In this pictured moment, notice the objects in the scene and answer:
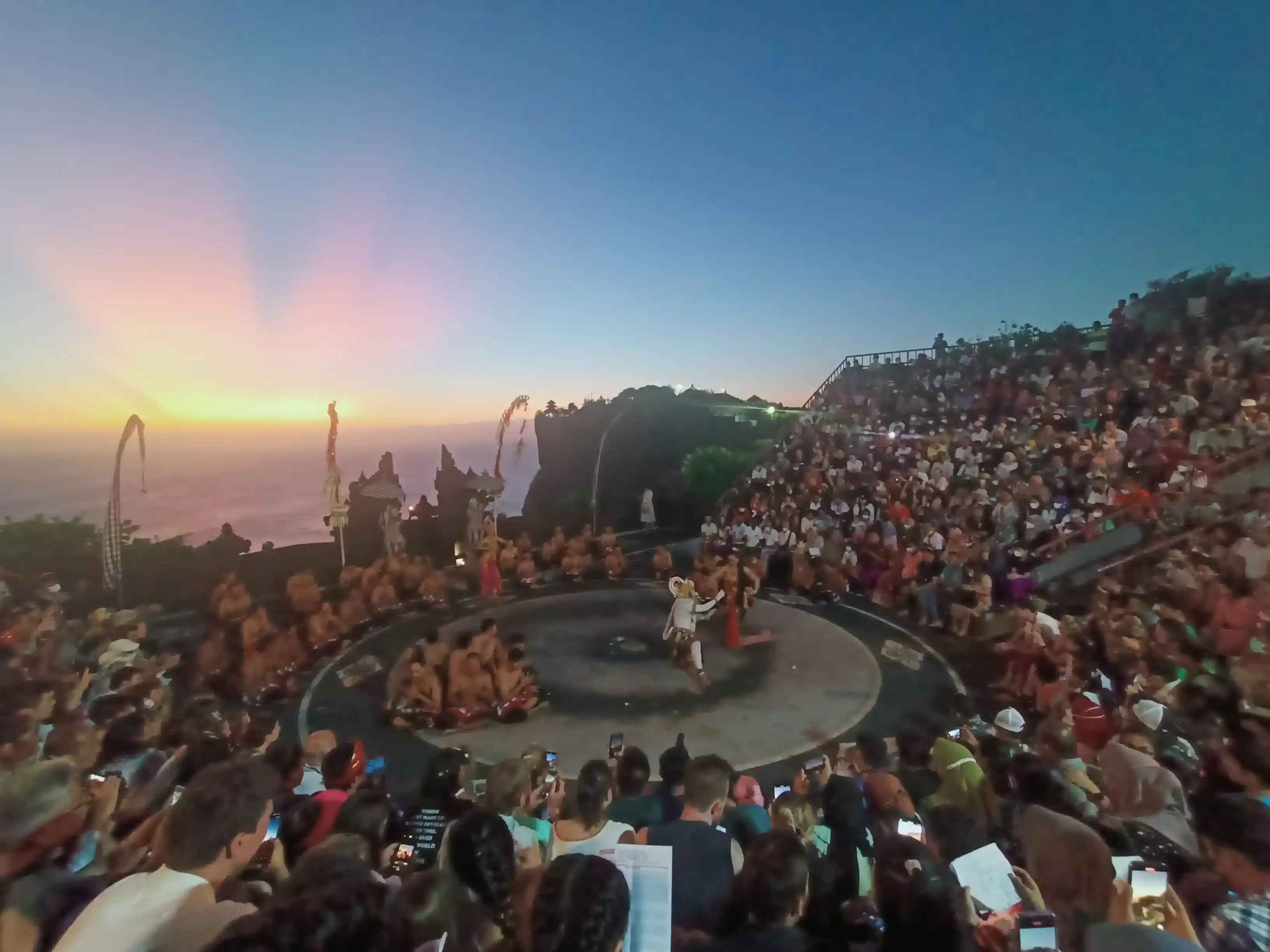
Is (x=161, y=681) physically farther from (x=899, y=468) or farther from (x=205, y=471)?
(x=899, y=468)

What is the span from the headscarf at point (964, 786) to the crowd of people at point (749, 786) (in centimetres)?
2

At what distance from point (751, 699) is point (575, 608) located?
4.28 metres

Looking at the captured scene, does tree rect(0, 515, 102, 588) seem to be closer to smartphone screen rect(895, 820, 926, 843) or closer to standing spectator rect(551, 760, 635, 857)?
standing spectator rect(551, 760, 635, 857)

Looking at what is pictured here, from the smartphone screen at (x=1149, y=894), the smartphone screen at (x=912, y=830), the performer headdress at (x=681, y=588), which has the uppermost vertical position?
the smartphone screen at (x=1149, y=894)

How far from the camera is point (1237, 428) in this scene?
946 cm

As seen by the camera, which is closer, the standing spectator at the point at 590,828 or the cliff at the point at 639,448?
the standing spectator at the point at 590,828

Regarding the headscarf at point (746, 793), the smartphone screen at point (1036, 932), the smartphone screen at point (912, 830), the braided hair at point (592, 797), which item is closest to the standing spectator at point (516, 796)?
the braided hair at point (592, 797)

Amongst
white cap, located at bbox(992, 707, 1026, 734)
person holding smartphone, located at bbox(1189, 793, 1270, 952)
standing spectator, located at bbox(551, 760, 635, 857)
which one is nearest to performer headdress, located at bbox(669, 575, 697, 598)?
→ white cap, located at bbox(992, 707, 1026, 734)

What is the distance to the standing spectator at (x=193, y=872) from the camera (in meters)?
2.18

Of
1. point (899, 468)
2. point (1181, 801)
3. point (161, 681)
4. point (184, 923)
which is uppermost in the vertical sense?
point (899, 468)

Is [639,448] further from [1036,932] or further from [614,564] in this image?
[1036,932]

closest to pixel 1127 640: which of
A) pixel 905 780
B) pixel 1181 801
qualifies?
pixel 1181 801

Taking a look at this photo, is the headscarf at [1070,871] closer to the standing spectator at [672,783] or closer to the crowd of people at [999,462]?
the standing spectator at [672,783]

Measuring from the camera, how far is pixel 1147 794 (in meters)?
3.51
